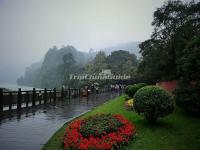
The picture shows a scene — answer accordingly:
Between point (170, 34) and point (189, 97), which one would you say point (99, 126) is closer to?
point (189, 97)

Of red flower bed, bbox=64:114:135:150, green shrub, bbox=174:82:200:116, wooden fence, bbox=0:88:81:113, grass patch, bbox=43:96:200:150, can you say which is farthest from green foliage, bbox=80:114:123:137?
wooden fence, bbox=0:88:81:113

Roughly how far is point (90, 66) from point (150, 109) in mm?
80731

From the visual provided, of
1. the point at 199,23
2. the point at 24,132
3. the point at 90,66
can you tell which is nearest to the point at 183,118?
the point at 24,132

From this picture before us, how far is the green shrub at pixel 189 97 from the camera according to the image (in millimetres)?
13695

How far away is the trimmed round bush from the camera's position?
38.7 ft

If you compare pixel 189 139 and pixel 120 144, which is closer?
pixel 120 144

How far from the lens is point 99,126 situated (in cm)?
1054

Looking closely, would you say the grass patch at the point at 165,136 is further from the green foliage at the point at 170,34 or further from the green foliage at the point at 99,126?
the green foliage at the point at 170,34

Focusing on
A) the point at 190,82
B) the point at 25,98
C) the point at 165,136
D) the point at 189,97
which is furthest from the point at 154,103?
the point at 25,98

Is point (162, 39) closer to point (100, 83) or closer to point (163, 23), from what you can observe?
point (163, 23)

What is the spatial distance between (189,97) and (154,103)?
309 cm

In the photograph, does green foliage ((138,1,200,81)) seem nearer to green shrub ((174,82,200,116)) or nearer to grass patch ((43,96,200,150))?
green shrub ((174,82,200,116))

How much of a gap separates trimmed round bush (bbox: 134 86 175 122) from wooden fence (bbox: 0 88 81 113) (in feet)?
32.4

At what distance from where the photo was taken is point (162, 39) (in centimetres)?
2533
